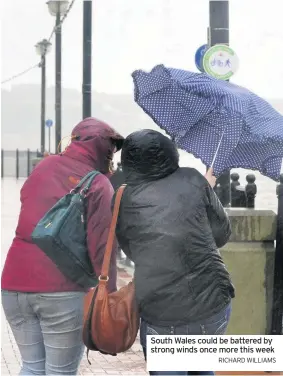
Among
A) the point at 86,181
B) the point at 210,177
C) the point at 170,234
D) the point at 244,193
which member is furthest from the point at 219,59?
the point at 170,234

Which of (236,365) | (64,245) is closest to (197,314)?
(64,245)

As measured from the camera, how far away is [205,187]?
3182 millimetres

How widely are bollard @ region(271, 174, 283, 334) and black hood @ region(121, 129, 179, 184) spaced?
291 centimetres

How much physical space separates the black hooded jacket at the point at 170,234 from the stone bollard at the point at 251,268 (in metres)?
2.82

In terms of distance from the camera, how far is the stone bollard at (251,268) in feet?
19.7

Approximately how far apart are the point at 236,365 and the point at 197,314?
3.21 feet

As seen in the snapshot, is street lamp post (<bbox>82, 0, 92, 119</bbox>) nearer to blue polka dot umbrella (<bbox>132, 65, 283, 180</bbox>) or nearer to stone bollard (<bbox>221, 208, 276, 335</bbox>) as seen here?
stone bollard (<bbox>221, 208, 276, 335</bbox>)

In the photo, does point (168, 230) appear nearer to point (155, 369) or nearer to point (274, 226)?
point (155, 369)

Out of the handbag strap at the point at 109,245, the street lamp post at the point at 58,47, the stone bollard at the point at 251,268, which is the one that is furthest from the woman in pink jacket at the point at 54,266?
the street lamp post at the point at 58,47

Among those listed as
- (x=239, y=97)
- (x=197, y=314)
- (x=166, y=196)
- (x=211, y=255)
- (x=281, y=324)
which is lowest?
(x=281, y=324)

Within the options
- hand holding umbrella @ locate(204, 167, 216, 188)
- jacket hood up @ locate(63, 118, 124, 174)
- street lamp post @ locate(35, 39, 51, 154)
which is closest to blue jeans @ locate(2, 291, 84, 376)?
jacket hood up @ locate(63, 118, 124, 174)

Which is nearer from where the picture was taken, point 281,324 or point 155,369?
point 155,369

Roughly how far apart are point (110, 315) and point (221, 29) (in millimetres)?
4931

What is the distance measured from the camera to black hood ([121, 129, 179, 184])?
317 cm
